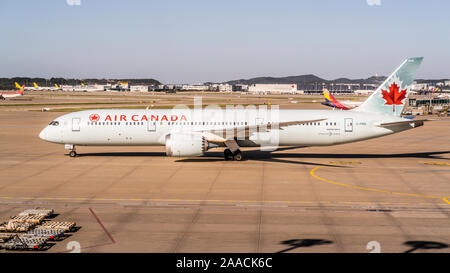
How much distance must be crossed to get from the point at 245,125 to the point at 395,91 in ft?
45.7

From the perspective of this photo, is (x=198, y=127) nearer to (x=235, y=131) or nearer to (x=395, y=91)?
(x=235, y=131)

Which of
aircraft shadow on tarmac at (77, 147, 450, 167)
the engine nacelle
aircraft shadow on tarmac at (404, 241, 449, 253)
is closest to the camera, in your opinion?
aircraft shadow on tarmac at (404, 241, 449, 253)

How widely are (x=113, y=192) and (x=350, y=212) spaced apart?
45.5ft

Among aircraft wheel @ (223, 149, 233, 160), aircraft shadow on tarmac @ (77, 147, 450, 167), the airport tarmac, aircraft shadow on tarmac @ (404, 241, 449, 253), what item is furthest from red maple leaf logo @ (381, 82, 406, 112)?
aircraft shadow on tarmac @ (404, 241, 449, 253)

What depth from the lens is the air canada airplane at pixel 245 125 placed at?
35.0 m

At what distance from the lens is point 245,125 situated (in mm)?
35438

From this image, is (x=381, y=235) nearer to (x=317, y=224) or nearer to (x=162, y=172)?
(x=317, y=224)

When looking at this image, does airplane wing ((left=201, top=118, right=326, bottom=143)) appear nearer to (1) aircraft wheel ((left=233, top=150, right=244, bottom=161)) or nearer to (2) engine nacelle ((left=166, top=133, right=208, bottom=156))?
(1) aircraft wheel ((left=233, top=150, right=244, bottom=161))

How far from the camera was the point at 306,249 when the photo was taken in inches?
609

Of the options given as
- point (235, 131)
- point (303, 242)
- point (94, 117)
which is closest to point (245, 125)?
point (235, 131)

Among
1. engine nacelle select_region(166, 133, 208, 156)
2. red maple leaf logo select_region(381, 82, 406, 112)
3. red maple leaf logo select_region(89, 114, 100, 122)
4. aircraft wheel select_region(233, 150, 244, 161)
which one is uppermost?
red maple leaf logo select_region(381, 82, 406, 112)

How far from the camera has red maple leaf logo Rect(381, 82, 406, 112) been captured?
35688mm

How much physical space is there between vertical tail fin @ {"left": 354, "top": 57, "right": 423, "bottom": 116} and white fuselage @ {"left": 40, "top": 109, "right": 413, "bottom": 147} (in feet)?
2.92
